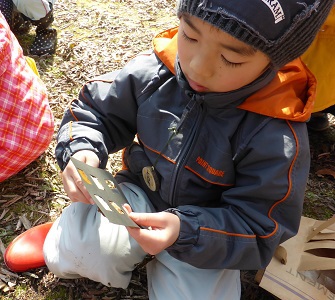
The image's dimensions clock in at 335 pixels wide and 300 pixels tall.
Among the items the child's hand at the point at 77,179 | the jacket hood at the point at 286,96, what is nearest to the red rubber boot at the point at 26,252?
the child's hand at the point at 77,179

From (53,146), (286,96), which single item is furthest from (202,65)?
(53,146)

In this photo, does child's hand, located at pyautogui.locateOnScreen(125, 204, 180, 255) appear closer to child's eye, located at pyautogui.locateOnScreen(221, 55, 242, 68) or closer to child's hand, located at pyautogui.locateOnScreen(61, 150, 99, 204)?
child's hand, located at pyautogui.locateOnScreen(61, 150, 99, 204)

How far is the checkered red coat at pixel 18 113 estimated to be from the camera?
6.61 feet

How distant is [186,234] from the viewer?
145cm

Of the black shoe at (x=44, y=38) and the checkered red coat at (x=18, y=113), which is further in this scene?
the black shoe at (x=44, y=38)

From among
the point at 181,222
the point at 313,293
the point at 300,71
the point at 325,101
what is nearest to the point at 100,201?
the point at 181,222

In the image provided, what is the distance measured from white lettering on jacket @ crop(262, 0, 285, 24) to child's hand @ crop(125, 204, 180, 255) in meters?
0.71

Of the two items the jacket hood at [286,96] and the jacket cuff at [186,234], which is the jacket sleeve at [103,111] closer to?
the jacket hood at [286,96]

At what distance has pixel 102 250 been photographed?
1.74 metres

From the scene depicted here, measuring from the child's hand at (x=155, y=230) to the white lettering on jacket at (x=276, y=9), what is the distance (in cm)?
71

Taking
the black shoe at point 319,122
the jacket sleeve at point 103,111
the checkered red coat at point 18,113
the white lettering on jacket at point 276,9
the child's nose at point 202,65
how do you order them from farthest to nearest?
the black shoe at point 319,122 → the checkered red coat at point 18,113 → the jacket sleeve at point 103,111 → the child's nose at point 202,65 → the white lettering on jacket at point 276,9

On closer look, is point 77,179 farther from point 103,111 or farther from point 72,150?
point 103,111

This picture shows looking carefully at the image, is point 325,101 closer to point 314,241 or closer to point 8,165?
point 314,241

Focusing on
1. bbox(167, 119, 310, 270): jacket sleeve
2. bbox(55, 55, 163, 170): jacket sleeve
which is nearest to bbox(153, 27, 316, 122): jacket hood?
bbox(167, 119, 310, 270): jacket sleeve
